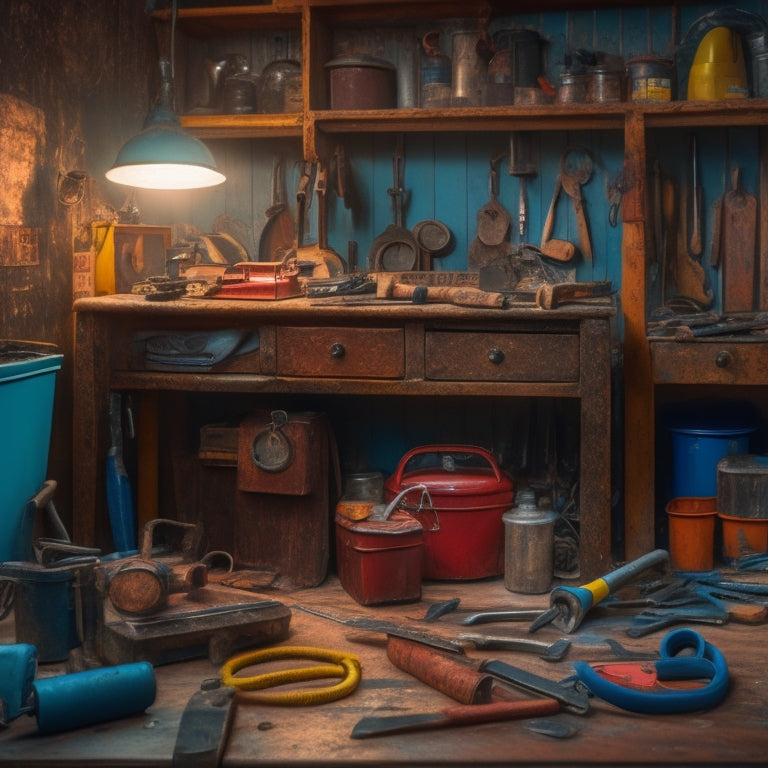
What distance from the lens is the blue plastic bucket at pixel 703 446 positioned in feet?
12.9

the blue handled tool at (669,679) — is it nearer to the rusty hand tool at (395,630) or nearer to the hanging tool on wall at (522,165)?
the rusty hand tool at (395,630)

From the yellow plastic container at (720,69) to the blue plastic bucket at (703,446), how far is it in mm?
1167

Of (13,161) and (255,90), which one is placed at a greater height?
(255,90)

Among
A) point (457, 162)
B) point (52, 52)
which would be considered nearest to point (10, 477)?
point (52, 52)

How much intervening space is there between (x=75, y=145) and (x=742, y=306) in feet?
8.36

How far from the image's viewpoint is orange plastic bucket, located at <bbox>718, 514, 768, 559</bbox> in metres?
3.76

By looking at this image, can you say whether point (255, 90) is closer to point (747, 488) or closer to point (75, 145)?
point (75, 145)

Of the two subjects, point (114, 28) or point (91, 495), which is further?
point (114, 28)

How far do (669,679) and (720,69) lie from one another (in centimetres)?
226

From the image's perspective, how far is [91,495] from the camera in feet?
12.1

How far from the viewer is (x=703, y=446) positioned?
394cm

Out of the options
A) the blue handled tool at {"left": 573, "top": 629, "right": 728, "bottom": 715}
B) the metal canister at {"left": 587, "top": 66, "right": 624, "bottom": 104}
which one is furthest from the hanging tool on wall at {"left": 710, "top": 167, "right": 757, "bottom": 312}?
the blue handled tool at {"left": 573, "top": 629, "right": 728, "bottom": 715}

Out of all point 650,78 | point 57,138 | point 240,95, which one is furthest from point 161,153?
point 650,78

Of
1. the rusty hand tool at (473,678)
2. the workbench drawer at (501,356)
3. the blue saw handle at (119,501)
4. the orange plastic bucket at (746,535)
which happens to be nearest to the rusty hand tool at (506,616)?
the rusty hand tool at (473,678)
